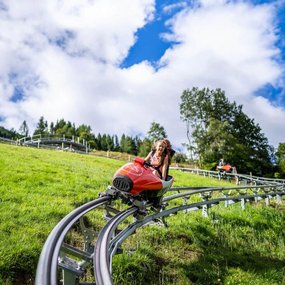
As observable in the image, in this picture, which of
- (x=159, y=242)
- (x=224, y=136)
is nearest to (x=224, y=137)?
(x=224, y=136)

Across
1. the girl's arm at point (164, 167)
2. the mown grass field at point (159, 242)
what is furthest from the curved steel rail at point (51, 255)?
the girl's arm at point (164, 167)

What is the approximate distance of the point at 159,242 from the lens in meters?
7.49

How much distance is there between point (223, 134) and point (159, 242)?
41.5 m

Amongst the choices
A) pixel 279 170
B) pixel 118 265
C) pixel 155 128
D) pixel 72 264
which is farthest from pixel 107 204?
pixel 155 128

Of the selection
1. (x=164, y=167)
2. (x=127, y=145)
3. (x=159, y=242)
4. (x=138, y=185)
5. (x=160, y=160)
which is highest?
(x=127, y=145)

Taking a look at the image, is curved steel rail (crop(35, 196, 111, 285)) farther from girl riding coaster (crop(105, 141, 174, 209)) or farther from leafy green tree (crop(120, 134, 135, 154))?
leafy green tree (crop(120, 134, 135, 154))

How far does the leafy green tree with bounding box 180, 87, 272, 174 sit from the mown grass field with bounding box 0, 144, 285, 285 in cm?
3701

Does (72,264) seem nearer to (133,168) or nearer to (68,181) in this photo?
(133,168)

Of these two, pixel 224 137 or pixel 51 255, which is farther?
pixel 224 137

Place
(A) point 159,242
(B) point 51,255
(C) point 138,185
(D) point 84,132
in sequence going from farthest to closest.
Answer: (D) point 84,132 < (A) point 159,242 < (C) point 138,185 < (B) point 51,255

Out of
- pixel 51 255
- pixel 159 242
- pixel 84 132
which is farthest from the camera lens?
pixel 84 132

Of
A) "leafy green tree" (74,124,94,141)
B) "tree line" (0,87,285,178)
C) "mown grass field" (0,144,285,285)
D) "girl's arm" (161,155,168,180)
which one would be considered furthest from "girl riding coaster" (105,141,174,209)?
"leafy green tree" (74,124,94,141)

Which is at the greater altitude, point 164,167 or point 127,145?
point 127,145

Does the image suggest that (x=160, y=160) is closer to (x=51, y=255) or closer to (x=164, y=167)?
(x=164, y=167)
